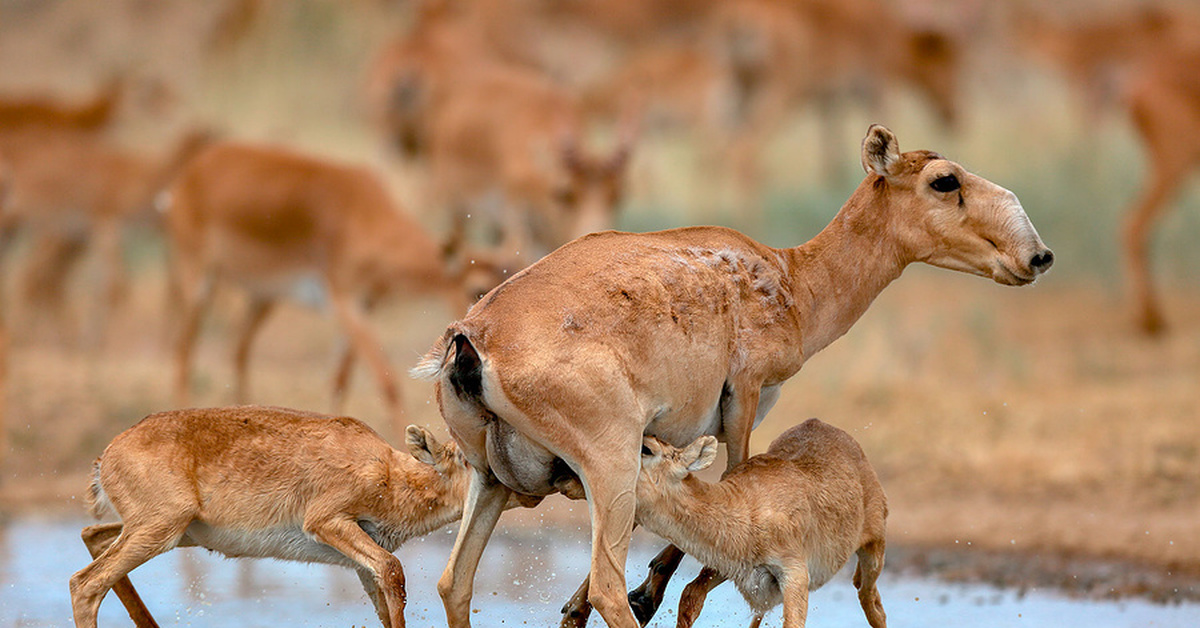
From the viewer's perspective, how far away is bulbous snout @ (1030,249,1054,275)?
7.13 metres

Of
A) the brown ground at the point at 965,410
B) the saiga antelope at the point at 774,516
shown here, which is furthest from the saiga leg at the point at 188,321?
the saiga antelope at the point at 774,516

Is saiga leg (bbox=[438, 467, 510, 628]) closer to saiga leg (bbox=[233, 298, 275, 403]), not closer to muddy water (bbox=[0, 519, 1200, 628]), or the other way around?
muddy water (bbox=[0, 519, 1200, 628])

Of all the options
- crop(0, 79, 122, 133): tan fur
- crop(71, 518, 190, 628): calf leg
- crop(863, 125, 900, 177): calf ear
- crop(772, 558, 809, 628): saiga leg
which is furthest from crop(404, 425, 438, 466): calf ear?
crop(0, 79, 122, 133): tan fur

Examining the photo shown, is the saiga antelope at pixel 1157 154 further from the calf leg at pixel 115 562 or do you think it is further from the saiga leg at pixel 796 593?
the calf leg at pixel 115 562

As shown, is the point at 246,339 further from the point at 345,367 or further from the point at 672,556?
the point at 672,556

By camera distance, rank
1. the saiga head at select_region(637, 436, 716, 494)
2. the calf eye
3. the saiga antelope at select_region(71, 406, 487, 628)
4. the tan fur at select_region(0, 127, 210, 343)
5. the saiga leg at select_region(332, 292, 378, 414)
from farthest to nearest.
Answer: the tan fur at select_region(0, 127, 210, 343) < the saiga leg at select_region(332, 292, 378, 414) < the calf eye < the saiga antelope at select_region(71, 406, 487, 628) < the saiga head at select_region(637, 436, 716, 494)

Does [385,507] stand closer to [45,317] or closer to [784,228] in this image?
[45,317]

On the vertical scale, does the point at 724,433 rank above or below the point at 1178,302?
above

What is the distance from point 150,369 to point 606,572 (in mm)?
11244

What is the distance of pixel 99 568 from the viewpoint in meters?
6.97

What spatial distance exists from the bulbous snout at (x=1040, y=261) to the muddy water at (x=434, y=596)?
79.9 inches

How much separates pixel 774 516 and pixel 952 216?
162cm

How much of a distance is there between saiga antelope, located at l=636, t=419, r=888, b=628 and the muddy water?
1.27 metres

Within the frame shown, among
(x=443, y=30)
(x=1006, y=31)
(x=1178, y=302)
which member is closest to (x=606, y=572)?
(x=1178, y=302)
